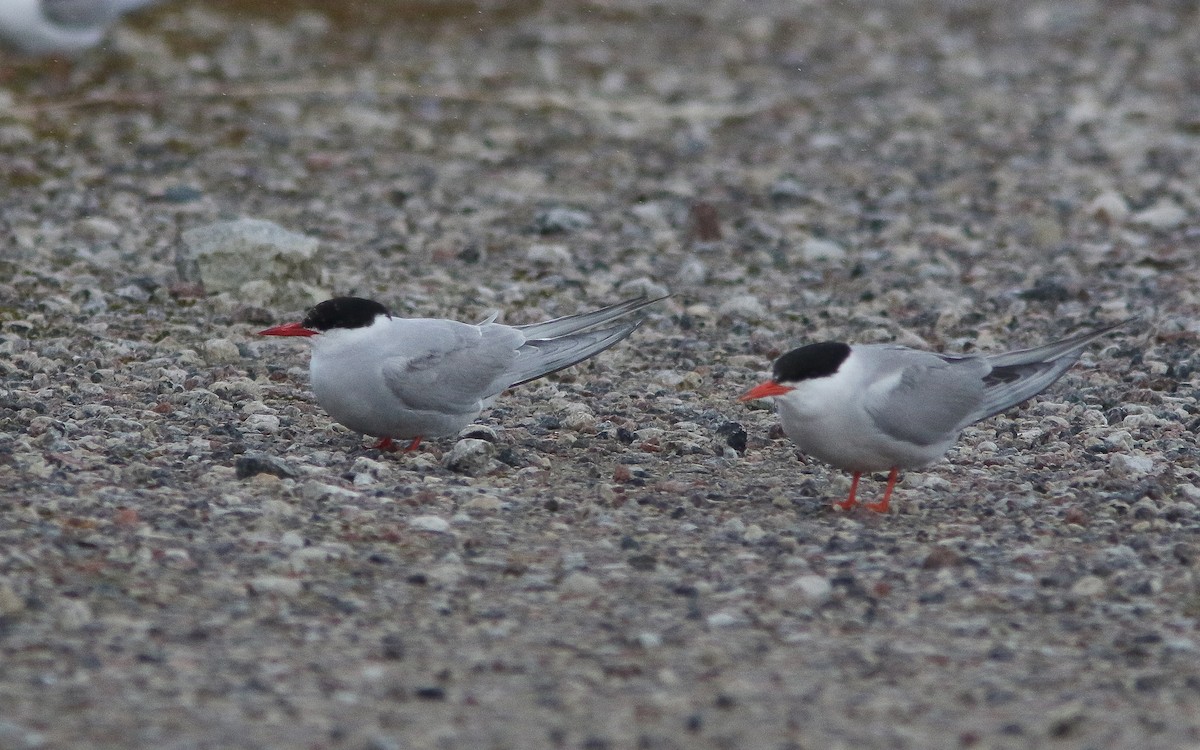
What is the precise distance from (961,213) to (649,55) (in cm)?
412

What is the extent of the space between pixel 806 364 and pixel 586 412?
122 cm

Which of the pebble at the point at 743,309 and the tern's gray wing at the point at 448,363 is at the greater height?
the tern's gray wing at the point at 448,363

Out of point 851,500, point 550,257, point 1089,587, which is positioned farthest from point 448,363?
point 550,257

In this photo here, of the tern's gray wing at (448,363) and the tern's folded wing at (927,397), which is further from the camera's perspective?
the tern's gray wing at (448,363)

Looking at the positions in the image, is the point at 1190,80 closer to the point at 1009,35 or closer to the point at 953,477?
the point at 1009,35

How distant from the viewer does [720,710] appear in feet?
11.4

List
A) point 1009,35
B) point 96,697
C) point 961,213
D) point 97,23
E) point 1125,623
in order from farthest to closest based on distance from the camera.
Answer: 1. point 1009,35
2. point 97,23
3. point 961,213
4. point 1125,623
5. point 96,697

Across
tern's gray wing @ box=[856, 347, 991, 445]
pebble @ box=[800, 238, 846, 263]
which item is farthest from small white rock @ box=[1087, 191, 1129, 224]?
tern's gray wing @ box=[856, 347, 991, 445]

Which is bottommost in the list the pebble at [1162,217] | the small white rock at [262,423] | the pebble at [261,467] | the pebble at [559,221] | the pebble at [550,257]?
A: the pebble at [261,467]

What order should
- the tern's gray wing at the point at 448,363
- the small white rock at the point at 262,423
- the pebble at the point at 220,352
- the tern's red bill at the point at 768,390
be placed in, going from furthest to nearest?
the pebble at the point at 220,352, the small white rock at the point at 262,423, the tern's gray wing at the point at 448,363, the tern's red bill at the point at 768,390

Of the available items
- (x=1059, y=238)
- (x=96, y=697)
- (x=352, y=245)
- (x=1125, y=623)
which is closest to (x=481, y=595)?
(x=96, y=697)

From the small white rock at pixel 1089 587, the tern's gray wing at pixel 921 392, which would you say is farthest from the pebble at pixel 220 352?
the small white rock at pixel 1089 587

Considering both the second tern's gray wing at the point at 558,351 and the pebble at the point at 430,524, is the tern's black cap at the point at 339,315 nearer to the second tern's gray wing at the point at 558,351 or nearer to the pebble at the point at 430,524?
the second tern's gray wing at the point at 558,351

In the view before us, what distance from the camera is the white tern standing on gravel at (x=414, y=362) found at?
518 centimetres
